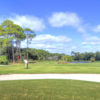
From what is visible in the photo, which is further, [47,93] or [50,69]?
[50,69]

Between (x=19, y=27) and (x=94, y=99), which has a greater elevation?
(x=19, y=27)

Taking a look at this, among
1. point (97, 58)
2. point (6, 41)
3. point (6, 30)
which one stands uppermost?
point (6, 30)

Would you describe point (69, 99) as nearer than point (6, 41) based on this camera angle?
Yes

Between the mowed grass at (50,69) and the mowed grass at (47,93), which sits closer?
the mowed grass at (47,93)

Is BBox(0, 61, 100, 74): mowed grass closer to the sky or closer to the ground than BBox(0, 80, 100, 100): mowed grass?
closer to the ground

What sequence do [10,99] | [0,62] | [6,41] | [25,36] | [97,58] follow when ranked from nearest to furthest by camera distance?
[10,99] → [0,62] → [6,41] → [25,36] → [97,58]

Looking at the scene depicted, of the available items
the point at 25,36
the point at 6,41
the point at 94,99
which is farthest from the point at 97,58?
the point at 94,99

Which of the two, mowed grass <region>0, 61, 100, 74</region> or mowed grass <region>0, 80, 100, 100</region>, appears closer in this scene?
mowed grass <region>0, 80, 100, 100</region>

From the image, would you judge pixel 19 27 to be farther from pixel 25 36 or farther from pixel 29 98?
pixel 29 98

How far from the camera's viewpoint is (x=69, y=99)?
4.53m

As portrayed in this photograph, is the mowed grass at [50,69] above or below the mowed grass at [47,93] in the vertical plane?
below

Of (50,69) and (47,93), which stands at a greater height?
(47,93)

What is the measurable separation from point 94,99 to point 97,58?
95933mm

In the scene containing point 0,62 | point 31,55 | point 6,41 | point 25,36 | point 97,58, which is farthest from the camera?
point 97,58
